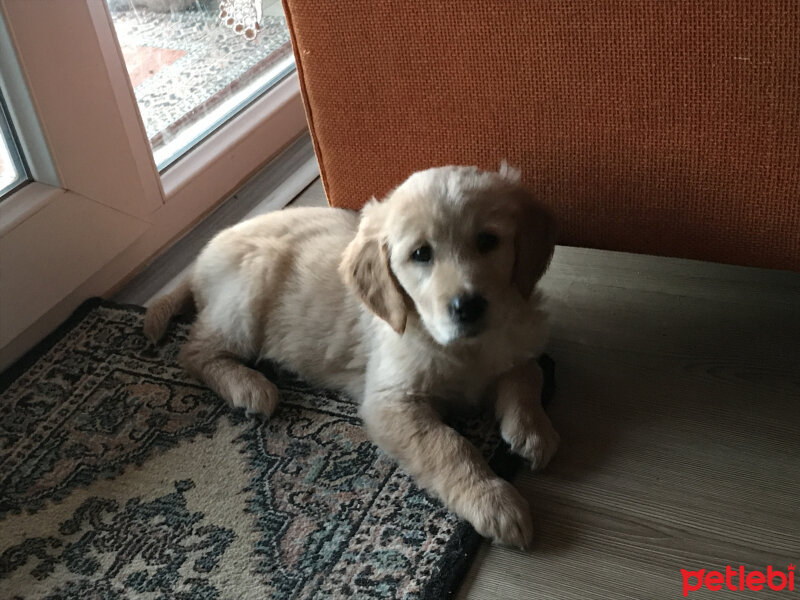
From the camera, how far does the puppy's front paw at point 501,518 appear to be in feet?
3.88

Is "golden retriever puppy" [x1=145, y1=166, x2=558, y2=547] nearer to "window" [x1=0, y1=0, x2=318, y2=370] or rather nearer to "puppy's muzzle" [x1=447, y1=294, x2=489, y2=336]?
"puppy's muzzle" [x1=447, y1=294, x2=489, y2=336]

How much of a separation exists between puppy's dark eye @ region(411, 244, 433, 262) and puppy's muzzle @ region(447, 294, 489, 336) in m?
0.09

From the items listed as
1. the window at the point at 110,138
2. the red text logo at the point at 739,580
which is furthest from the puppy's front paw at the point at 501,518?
the window at the point at 110,138

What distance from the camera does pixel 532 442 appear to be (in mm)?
1301

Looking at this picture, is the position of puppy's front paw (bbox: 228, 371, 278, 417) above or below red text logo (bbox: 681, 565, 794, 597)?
above

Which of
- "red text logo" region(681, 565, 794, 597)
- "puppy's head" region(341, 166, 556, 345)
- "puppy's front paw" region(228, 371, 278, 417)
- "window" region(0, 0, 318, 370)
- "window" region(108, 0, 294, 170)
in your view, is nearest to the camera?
"red text logo" region(681, 565, 794, 597)

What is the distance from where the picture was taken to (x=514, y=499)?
3.98 ft

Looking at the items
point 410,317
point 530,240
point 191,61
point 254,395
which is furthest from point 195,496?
point 191,61

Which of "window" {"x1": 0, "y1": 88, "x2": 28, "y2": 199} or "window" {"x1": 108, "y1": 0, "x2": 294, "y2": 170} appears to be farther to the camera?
"window" {"x1": 108, "y1": 0, "x2": 294, "y2": 170}

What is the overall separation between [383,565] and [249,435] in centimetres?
40

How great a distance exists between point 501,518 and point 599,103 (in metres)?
0.68

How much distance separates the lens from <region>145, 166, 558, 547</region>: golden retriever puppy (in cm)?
123

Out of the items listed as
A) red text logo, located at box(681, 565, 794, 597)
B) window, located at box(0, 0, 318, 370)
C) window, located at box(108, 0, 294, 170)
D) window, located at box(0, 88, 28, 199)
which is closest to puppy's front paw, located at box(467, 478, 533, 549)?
red text logo, located at box(681, 565, 794, 597)

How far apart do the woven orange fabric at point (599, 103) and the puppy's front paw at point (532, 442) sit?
1.29 feet
